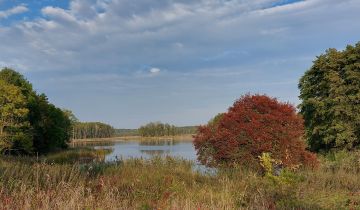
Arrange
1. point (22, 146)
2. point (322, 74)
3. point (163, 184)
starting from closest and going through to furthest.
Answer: point (163, 184)
point (322, 74)
point (22, 146)

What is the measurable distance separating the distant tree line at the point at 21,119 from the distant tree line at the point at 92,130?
346ft

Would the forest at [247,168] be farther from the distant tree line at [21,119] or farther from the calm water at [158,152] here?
the distant tree line at [21,119]

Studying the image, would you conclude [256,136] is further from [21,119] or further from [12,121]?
[21,119]

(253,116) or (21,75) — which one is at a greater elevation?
(21,75)

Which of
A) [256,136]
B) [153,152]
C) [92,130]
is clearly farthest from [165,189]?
[92,130]

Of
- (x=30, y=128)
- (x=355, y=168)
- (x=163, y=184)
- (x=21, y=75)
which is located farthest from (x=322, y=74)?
(x=21, y=75)

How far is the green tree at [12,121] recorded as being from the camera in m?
40.3

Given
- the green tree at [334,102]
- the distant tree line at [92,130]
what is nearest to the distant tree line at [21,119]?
the green tree at [334,102]

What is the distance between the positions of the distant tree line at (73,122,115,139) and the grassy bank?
14770cm

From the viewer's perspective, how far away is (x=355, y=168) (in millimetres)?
15242

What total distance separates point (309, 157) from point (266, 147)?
1967mm

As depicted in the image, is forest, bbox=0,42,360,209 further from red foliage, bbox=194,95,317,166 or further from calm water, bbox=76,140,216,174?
calm water, bbox=76,140,216,174

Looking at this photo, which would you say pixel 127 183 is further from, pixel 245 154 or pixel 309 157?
pixel 309 157

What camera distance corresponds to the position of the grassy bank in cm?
651
